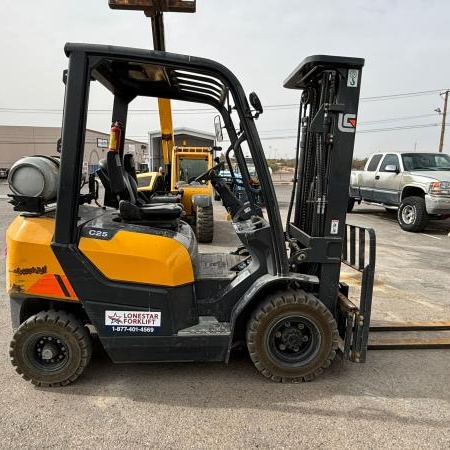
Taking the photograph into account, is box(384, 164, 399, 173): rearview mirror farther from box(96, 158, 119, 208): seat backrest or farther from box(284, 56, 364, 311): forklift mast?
box(96, 158, 119, 208): seat backrest

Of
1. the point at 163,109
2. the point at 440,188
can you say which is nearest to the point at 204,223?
the point at 163,109

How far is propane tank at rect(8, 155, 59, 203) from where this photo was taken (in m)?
3.14

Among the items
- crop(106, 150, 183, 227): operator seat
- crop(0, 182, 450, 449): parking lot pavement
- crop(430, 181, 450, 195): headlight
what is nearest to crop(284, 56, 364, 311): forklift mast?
crop(0, 182, 450, 449): parking lot pavement

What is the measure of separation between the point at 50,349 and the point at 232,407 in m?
1.50

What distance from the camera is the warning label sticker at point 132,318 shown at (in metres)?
3.23

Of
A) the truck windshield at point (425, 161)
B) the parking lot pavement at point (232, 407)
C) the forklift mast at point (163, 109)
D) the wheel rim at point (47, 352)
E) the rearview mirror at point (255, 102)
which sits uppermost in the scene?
the forklift mast at point (163, 109)

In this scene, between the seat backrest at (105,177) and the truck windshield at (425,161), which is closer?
the seat backrest at (105,177)

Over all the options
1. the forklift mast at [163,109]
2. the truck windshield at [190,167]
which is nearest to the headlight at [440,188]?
the truck windshield at [190,167]

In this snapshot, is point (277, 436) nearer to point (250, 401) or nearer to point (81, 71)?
point (250, 401)

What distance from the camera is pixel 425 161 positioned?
12.4 meters

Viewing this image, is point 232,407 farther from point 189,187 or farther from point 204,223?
point 189,187

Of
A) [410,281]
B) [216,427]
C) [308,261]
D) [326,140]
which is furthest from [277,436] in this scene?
[410,281]

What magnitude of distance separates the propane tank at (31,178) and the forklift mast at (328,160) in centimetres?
207

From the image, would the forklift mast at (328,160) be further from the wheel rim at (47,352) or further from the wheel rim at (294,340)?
the wheel rim at (47,352)
